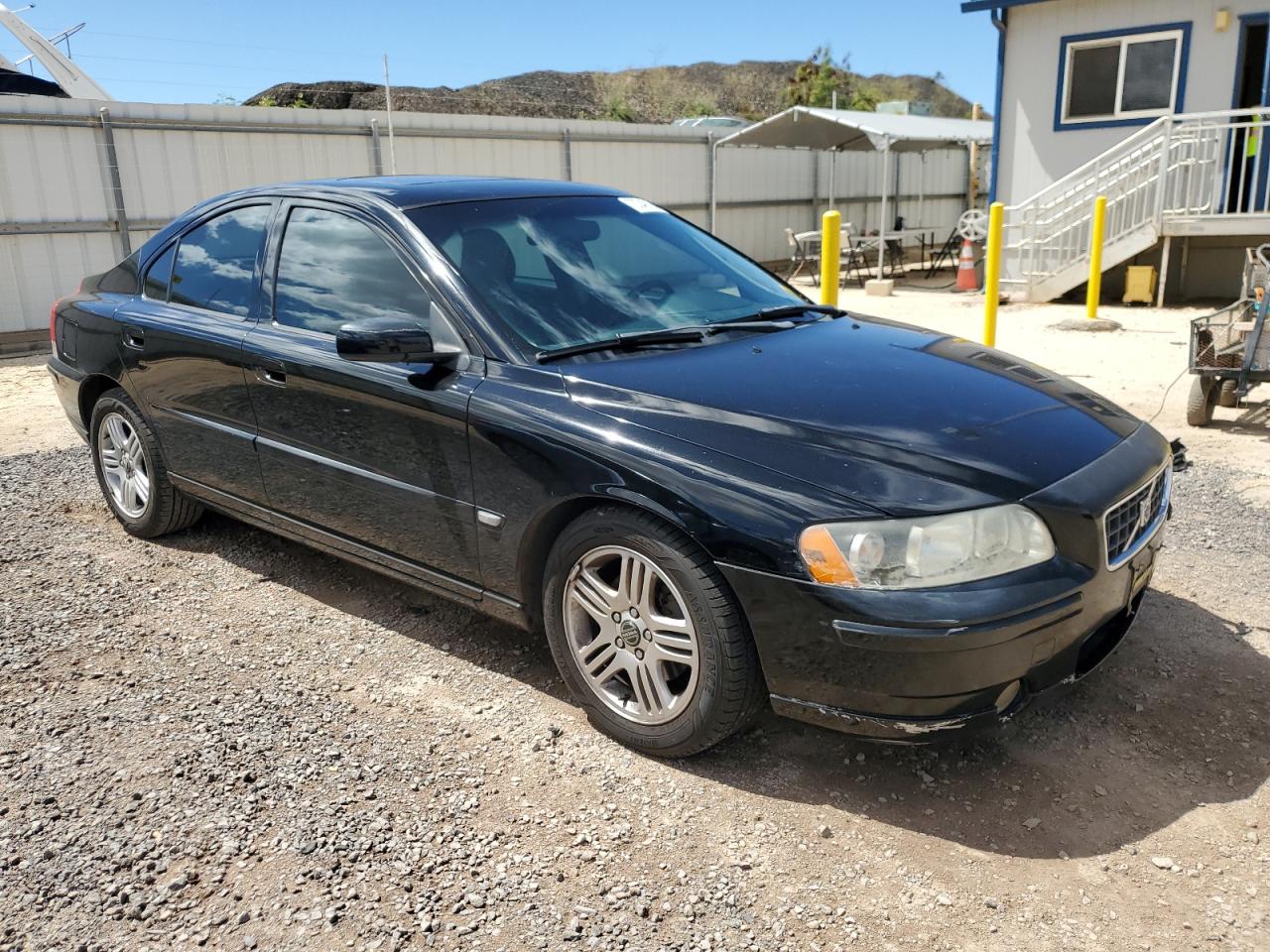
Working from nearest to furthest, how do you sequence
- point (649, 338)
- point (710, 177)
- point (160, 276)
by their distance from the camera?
1. point (649, 338)
2. point (160, 276)
3. point (710, 177)

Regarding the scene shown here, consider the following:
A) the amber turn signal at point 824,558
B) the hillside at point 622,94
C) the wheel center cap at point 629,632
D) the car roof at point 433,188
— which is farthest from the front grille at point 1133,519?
the hillside at point 622,94

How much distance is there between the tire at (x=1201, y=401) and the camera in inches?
263

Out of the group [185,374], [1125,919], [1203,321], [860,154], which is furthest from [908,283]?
[1125,919]

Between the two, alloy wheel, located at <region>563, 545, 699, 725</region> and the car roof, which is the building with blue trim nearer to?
the car roof

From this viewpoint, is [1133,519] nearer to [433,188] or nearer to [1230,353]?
[433,188]

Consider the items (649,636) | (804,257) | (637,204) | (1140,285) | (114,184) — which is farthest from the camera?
(804,257)

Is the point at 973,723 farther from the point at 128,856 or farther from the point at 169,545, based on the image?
the point at 169,545

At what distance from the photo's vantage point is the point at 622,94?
211 ft

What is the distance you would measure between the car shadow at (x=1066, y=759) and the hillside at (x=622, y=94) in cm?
4372

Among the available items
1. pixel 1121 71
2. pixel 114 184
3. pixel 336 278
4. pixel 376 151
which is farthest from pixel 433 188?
pixel 1121 71

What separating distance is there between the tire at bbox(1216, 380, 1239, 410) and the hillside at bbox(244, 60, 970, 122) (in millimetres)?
40791

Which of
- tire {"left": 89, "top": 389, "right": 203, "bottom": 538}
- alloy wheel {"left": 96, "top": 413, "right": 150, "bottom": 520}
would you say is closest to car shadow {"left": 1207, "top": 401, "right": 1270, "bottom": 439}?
tire {"left": 89, "top": 389, "right": 203, "bottom": 538}

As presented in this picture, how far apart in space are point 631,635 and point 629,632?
1cm

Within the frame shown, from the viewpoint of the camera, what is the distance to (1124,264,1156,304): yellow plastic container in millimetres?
13656
